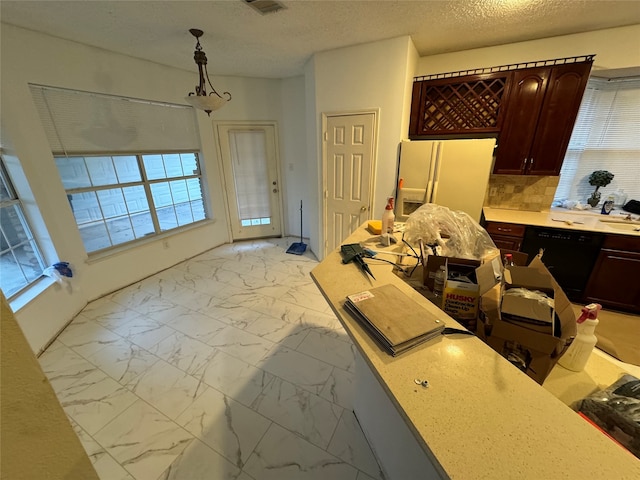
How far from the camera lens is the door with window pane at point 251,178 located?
423 centimetres

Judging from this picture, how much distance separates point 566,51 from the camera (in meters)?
2.53

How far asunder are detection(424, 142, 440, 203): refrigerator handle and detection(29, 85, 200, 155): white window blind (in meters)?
3.33

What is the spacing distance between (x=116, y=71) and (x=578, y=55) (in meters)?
4.79

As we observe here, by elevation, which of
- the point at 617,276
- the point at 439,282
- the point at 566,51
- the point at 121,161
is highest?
the point at 566,51

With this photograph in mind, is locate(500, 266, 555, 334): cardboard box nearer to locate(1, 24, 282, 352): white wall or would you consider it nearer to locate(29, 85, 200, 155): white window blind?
locate(1, 24, 282, 352): white wall

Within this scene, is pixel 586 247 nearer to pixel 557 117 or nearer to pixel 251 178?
pixel 557 117

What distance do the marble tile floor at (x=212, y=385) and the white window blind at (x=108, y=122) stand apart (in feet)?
5.74

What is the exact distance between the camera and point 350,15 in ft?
7.06

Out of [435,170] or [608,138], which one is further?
[608,138]

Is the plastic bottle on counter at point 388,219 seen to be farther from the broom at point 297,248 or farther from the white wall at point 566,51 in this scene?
the broom at point 297,248

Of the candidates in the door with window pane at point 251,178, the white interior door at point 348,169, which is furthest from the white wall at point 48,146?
the white interior door at point 348,169

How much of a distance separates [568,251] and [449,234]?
197 cm

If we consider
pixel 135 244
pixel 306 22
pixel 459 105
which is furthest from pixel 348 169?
pixel 135 244

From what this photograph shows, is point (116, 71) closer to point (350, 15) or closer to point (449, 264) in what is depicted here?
point (350, 15)
